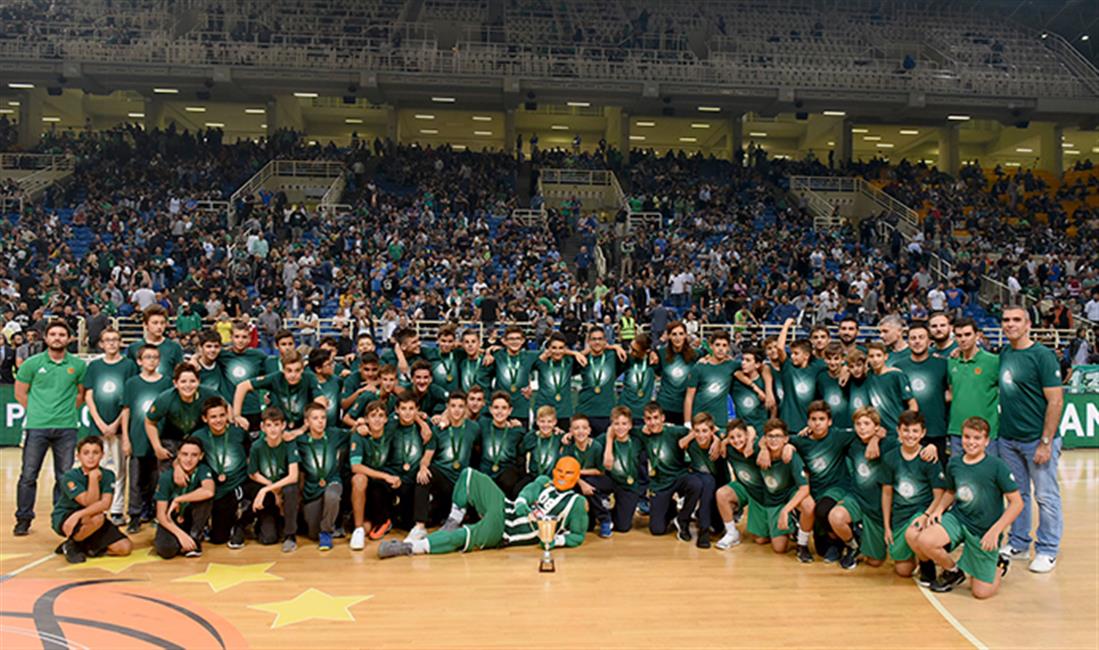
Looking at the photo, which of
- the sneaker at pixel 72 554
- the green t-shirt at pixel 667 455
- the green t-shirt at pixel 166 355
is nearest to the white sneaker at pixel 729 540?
the green t-shirt at pixel 667 455

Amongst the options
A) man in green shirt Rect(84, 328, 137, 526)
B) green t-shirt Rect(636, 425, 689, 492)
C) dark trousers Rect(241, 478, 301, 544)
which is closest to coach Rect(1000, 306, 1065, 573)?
green t-shirt Rect(636, 425, 689, 492)

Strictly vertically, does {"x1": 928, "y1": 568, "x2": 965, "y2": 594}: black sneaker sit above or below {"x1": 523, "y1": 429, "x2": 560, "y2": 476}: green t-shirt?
below

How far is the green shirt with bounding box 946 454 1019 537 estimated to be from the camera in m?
6.81

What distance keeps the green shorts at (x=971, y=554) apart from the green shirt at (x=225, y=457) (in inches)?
230

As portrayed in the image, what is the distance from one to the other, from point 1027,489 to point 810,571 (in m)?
1.98

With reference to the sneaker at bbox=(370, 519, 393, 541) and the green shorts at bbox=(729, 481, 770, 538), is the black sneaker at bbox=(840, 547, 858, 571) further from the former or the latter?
the sneaker at bbox=(370, 519, 393, 541)

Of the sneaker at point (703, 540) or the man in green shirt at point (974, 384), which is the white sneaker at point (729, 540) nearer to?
the sneaker at point (703, 540)

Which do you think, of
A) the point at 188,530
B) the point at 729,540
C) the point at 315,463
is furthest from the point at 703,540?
the point at 188,530

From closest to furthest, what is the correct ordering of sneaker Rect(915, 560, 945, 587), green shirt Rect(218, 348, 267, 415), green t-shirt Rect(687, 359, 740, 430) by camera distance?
sneaker Rect(915, 560, 945, 587)
green shirt Rect(218, 348, 267, 415)
green t-shirt Rect(687, 359, 740, 430)

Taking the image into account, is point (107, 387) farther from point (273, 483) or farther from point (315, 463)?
point (315, 463)

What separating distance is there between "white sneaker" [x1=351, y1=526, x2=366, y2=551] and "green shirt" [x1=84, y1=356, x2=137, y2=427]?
255 cm

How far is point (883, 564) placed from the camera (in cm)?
765

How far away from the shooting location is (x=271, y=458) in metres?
8.04

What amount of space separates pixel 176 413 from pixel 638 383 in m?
4.49
